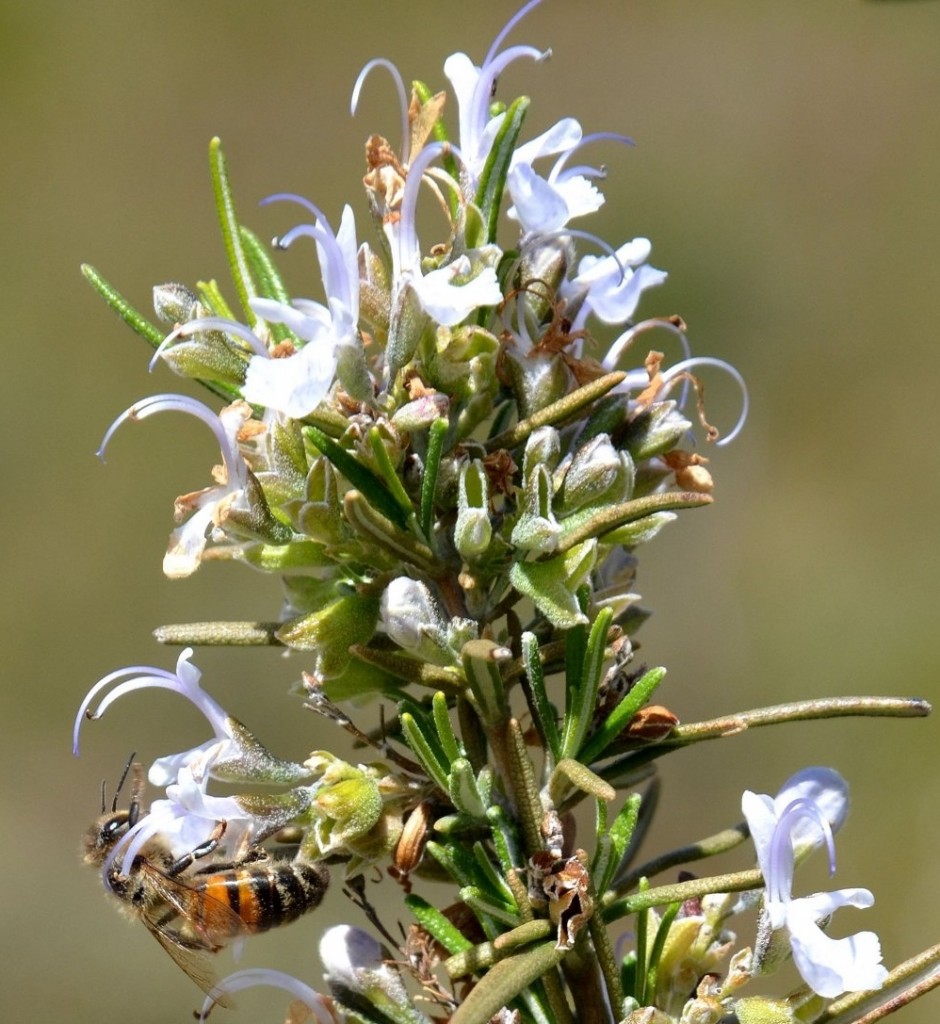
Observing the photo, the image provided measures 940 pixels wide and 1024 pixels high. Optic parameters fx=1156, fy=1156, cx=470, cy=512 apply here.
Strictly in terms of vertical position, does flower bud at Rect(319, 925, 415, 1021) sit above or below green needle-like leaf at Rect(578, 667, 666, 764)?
below

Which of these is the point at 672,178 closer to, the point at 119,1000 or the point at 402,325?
the point at 119,1000

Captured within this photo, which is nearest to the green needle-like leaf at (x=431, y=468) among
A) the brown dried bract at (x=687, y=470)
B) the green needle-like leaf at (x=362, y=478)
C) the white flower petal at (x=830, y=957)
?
the green needle-like leaf at (x=362, y=478)

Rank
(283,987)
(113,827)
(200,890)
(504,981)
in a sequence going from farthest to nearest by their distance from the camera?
(113,827), (200,890), (283,987), (504,981)

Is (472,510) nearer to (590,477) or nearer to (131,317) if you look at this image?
(590,477)

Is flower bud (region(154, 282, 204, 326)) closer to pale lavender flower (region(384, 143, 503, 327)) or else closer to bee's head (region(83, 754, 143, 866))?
pale lavender flower (region(384, 143, 503, 327))

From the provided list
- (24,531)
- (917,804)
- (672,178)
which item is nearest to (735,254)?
(672,178)

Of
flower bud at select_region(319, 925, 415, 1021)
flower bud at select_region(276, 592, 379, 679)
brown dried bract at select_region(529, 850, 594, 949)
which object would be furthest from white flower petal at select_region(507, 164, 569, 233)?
flower bud at select_region(319, 925, 415, 1021)

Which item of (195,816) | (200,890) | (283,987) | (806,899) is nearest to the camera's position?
(806,899)

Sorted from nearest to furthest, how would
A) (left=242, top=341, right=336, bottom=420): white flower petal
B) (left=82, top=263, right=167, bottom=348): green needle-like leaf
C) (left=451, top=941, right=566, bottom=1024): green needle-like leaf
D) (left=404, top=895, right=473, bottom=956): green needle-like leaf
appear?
1. (left=451, top=941, right=566, bottom=1024): green needle-like leaf
2. (left=242, top=341, right=336, bottom=420): white flower petal
3. (left=404, top=895, right=473, bottom=956): green needle-like leaf
4. (left=82, top=263, right=167, bottom=348): green needle-like leaf

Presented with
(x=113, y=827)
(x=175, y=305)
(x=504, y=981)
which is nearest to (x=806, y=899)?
(x=504, y=981)
